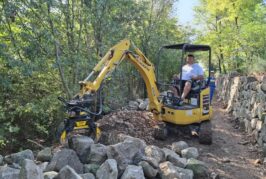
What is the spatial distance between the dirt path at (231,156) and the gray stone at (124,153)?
59.8 inches

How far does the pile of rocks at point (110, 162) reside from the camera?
13.1 ft

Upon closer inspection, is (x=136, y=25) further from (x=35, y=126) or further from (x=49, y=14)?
(x=35, y=126)

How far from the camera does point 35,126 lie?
259 inches

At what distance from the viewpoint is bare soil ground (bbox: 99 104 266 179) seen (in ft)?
18.4

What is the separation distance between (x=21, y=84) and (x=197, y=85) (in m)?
3.72

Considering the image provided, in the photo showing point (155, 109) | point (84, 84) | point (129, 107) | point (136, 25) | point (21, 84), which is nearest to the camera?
point (84, 84)

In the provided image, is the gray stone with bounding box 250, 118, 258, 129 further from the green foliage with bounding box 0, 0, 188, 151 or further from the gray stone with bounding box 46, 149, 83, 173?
the gray stone with bounding box 46, 149, 83, 173

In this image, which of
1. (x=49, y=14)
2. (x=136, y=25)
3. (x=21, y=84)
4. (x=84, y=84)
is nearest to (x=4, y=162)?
(x=84, y=84)

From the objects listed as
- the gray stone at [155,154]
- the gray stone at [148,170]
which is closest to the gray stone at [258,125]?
the gray stone at [155,154]

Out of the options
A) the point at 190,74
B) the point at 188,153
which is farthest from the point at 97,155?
the point at 190,74

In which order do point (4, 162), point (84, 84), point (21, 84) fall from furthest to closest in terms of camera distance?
point (21, 84)
point (84, 84)
point (4, 162)

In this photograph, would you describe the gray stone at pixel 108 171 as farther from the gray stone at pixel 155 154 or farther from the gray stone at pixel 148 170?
the gray stone at pixel 155 154

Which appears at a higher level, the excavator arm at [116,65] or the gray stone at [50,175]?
the excavator arm at [116,65]

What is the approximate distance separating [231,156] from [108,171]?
340cm
